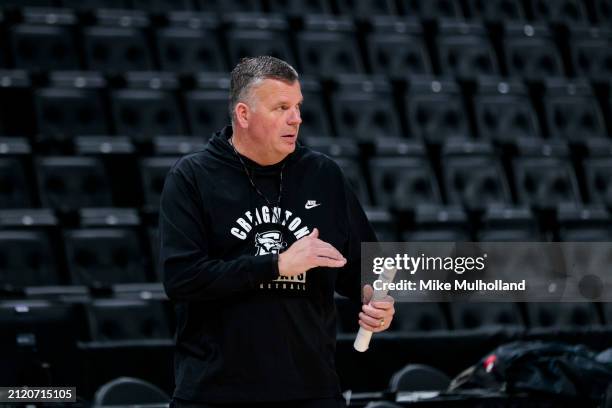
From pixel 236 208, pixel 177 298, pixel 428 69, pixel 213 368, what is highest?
pixel 428 69

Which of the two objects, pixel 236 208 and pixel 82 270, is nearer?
pixel 236 208

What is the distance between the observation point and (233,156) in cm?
230

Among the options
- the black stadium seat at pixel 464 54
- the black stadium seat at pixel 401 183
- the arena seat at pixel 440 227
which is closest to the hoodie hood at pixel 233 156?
the arena seat at pixel 440 227

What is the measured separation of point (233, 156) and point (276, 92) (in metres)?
0.17

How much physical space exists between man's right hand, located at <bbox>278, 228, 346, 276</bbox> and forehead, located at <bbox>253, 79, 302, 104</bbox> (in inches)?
11.7

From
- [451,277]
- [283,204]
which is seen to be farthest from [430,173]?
[283,204]

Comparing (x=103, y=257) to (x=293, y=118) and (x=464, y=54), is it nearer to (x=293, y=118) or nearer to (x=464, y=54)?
(x=293, y=118)

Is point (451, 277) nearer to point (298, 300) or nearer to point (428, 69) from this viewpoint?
point (298, 300)

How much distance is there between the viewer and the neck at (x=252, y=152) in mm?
2283

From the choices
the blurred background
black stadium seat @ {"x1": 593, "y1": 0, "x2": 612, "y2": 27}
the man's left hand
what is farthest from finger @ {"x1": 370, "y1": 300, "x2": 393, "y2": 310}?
black stadium seat @ {"x1": 593, "y1": 0, "x2": 612, "y2": 27}

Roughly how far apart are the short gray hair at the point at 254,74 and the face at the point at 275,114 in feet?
0.04

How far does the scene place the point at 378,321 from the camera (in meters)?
2.21

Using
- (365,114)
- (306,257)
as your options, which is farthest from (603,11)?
(306,257)

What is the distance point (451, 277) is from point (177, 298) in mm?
792
